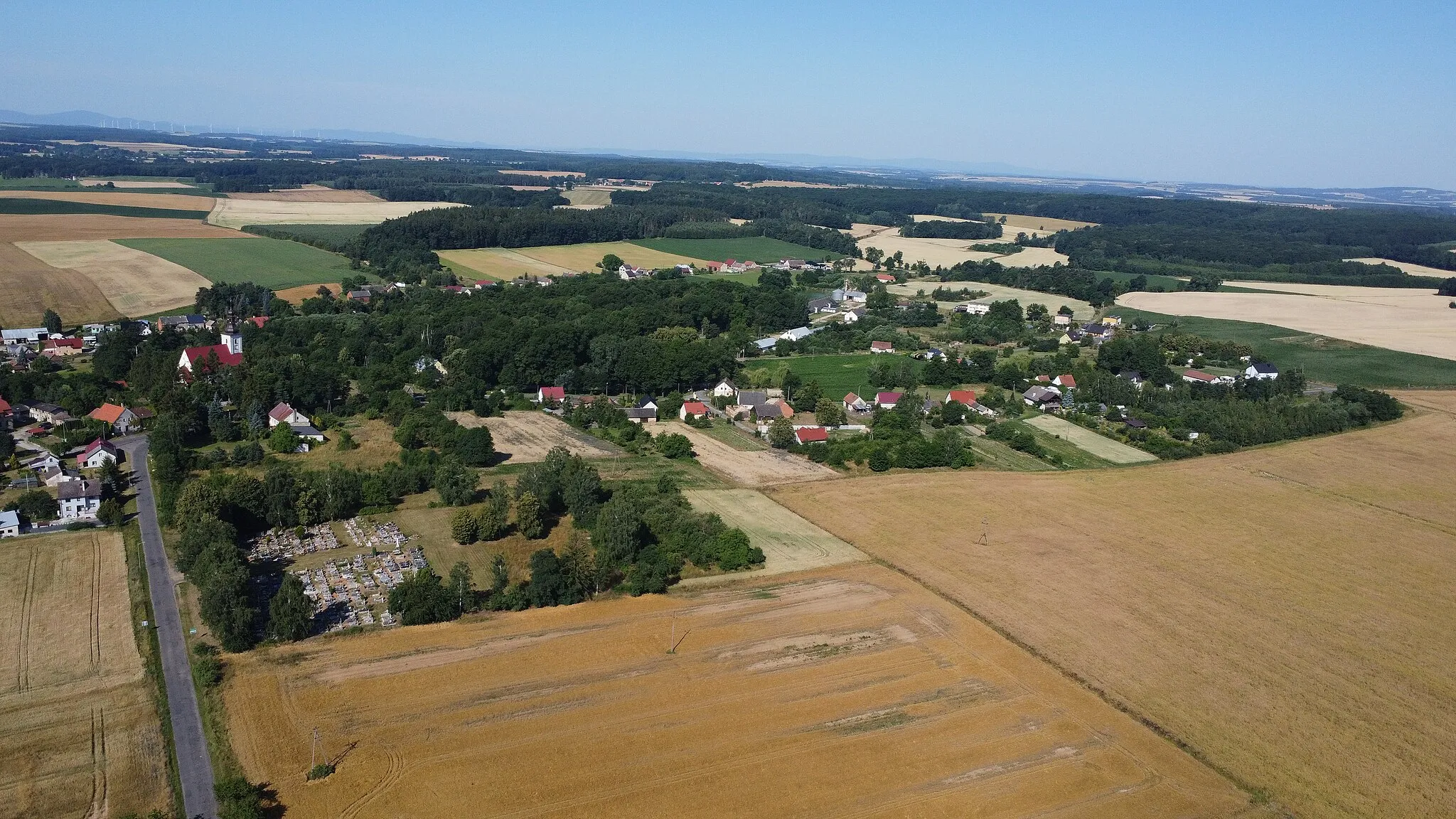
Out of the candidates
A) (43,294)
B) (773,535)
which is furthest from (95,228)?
(773,535)

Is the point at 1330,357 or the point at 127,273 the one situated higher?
the point at 127,273

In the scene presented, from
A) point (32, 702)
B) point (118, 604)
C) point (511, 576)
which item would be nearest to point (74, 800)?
point (32, 702)

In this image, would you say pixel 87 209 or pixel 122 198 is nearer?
pixel 87 209

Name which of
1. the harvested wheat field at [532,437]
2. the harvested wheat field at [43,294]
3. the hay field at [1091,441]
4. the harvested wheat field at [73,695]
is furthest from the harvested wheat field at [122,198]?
the hay field at [1091,441]

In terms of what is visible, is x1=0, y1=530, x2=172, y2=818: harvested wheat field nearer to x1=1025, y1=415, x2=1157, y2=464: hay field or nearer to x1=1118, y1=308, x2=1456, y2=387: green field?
x1=1025, y1=415, x2=1157, y2=464: hay field

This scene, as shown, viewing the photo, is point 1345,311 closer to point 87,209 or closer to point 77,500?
point 77,500

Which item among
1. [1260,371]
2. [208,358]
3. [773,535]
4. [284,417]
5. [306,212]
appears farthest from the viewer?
[306,212]
